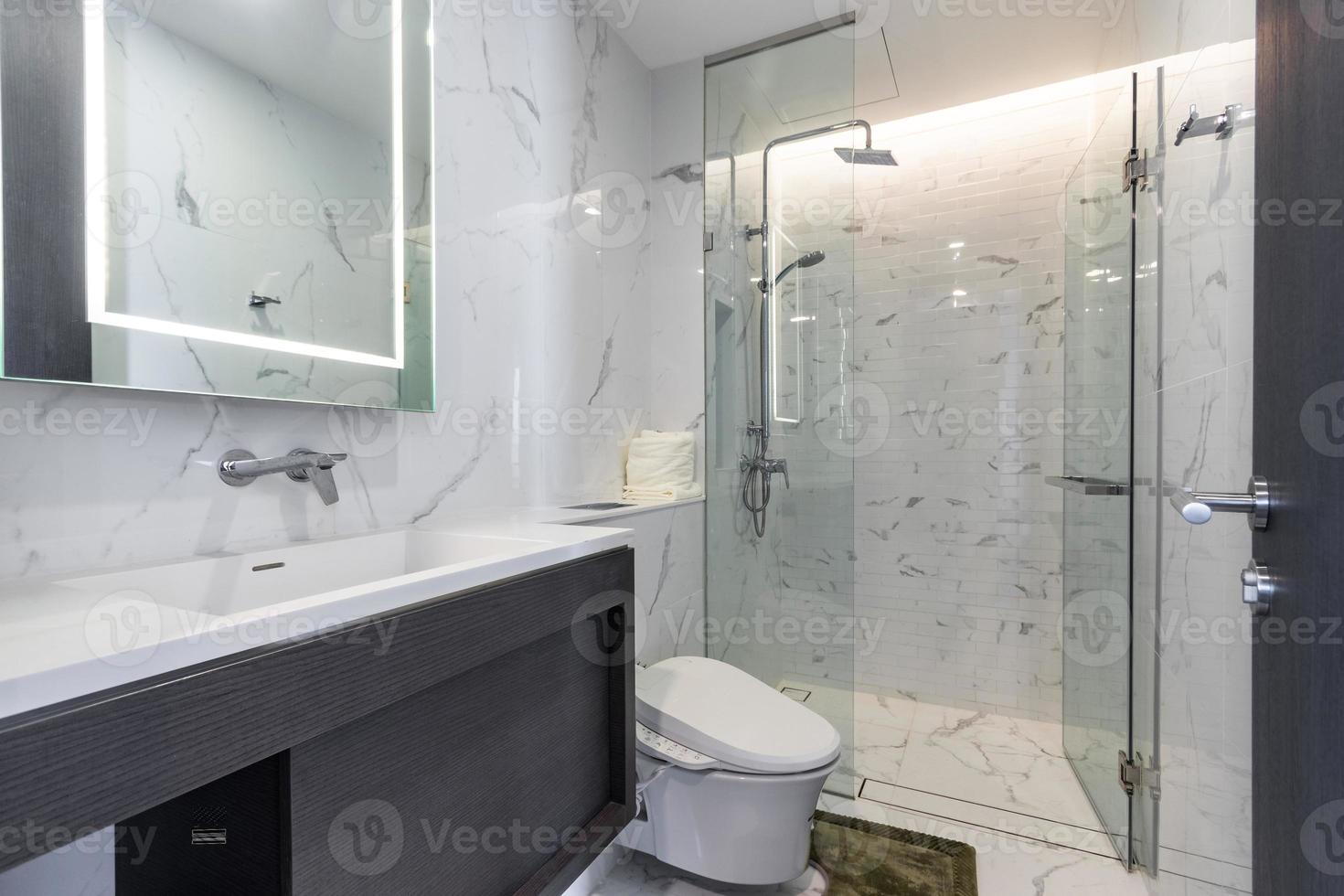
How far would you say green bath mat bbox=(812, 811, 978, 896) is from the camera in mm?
1655

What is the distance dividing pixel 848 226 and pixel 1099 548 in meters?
1.30

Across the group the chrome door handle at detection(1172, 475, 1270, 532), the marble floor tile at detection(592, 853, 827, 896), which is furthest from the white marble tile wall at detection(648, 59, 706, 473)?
the chrome door handle at detection(1172, 475, 1270, 532)

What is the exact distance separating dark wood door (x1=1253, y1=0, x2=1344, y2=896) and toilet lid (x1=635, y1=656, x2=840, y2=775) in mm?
845

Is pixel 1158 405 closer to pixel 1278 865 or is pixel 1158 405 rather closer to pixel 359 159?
pixel 1278 865

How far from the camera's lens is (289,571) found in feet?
3.61

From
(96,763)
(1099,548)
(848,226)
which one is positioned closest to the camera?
(96,763)

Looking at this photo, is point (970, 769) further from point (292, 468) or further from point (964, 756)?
point (292, 468)

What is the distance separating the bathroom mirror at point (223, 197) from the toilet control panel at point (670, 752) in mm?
937

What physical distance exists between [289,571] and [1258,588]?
1361 millimetres

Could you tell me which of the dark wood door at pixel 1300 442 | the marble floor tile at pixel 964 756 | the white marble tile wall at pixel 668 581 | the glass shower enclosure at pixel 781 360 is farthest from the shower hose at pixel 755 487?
the dark wood door at pixel 1300 442

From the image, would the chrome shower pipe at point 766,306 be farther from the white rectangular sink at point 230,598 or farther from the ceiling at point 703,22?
the white rectangular sink at point 230,598

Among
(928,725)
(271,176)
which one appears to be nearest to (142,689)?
(271,176)

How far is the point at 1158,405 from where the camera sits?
5.03ft

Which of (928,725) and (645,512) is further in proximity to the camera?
(928,725)
